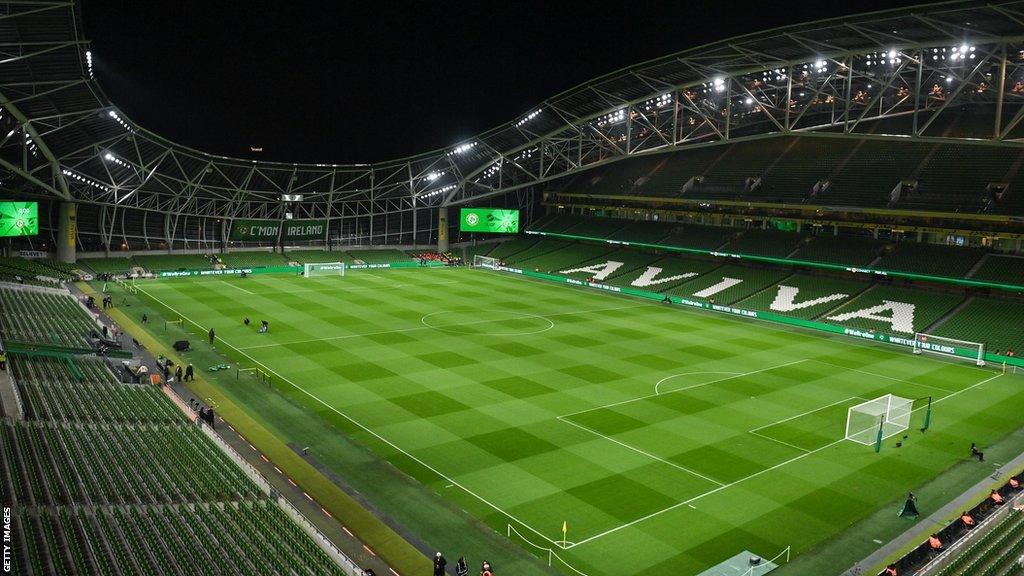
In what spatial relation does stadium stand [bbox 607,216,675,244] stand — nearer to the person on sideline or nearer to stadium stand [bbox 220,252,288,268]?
stadium stand [bbox 220,252,288,268]

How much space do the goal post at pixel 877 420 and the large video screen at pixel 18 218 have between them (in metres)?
53.1

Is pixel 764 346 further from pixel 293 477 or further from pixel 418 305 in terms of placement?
pixel 293 477

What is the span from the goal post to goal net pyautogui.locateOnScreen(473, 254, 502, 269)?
158 ft

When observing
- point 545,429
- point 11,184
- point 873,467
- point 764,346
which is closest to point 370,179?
point 11,184

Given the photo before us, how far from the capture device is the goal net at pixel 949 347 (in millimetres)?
36781

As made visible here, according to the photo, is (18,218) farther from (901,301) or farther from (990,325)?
(990,325)

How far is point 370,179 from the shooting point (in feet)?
225

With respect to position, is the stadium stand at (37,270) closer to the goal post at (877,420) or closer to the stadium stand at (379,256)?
the stadium stand at (379,256)

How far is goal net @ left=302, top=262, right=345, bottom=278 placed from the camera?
62.6 m

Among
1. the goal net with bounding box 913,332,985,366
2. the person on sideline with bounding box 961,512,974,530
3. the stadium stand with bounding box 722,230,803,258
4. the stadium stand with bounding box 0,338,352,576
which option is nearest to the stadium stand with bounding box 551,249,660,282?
the stadium stand with bounding box 722,230,803,258

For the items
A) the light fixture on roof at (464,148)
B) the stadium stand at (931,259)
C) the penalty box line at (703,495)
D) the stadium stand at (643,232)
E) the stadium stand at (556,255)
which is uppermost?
the light fixture on roof at (464,148)

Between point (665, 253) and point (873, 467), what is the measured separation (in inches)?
1697

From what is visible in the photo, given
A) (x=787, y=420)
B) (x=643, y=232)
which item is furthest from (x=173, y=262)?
(x=787, y=420)

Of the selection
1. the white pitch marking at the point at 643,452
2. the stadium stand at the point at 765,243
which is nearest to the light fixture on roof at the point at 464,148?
the stadium stand at the point at 765,243
